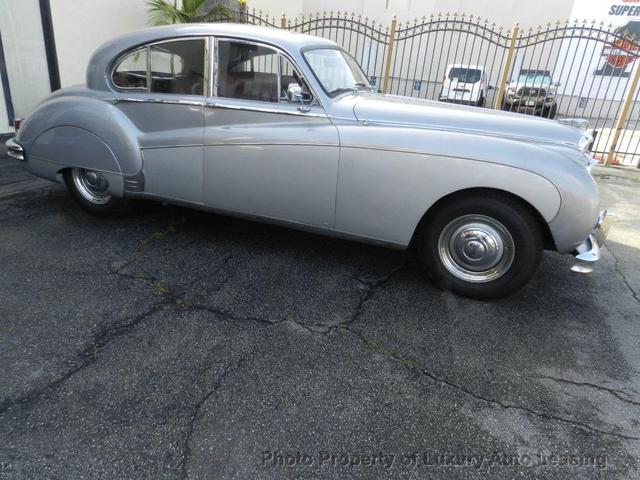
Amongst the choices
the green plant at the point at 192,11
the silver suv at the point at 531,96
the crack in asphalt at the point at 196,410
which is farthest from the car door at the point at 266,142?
the silver suv at the point at 531,96

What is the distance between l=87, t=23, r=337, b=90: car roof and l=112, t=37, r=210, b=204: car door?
72mm

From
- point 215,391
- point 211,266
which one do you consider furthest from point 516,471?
point 211,266

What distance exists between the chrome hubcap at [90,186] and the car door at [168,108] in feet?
2.04

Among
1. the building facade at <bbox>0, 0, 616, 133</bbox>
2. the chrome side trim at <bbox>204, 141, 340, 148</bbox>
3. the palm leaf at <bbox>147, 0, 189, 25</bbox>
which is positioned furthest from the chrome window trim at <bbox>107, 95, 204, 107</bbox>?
the palm leaf at <bbox>147, 0, 189, 25</bbox>

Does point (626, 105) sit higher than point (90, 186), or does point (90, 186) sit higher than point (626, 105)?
point (626, 105)

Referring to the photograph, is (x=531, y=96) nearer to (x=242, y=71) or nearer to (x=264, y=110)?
(x=242, y=71)

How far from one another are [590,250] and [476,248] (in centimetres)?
83

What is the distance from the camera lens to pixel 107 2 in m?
8.41

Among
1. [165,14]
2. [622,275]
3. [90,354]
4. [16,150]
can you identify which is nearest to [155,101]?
[16,150]

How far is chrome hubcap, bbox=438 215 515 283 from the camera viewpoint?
125 inches

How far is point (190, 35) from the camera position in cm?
367

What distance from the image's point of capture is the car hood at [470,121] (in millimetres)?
3123

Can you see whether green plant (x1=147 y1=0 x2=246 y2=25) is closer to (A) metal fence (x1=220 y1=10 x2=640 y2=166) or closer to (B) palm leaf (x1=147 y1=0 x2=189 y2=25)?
(B) palm leaf (x1=147 y1=0 x2=189 y2=25)

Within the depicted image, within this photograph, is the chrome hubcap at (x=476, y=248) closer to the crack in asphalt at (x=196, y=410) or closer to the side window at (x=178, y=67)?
the crack in asphalt at (x=196, y=410)
